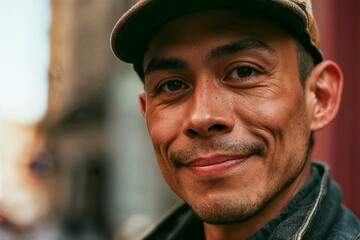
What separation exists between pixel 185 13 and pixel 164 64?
22cm

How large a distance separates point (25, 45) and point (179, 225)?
168 centimetres

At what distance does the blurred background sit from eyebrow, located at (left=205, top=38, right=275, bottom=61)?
188 cm

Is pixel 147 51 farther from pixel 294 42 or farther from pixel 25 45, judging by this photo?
pixel 25 45

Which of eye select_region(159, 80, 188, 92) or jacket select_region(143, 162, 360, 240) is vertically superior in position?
eye select_region(159, 80, 188, 92)

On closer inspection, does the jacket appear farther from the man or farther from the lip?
the lip

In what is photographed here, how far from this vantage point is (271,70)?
2.15m

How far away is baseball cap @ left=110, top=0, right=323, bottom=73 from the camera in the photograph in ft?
6.71

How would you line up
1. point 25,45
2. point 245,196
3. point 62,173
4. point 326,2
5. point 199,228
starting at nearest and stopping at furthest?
point 245,196
point 199,228
point 25,45
point 326,2
point 62,173

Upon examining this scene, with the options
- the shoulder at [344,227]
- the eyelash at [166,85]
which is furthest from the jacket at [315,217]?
the eyelash at [166,85]

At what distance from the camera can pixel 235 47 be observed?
6.88ft

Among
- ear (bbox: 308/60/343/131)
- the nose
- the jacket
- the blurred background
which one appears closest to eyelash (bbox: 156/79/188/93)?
Result: the nose

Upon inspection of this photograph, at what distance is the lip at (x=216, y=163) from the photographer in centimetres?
206

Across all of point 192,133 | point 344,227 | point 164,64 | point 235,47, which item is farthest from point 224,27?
point 344,227

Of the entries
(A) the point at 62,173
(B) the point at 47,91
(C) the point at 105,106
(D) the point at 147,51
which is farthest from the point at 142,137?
(D) the point at 147,51
